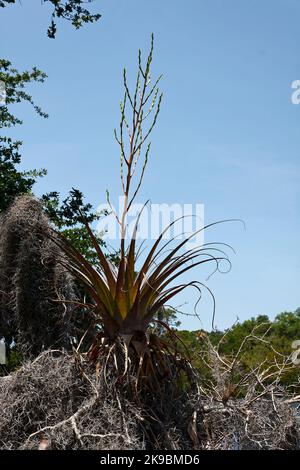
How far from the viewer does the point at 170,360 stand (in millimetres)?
5340

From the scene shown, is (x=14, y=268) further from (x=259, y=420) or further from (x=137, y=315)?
(x=259, y=420)

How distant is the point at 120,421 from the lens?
4.66 m

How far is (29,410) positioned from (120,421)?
79 centimetres

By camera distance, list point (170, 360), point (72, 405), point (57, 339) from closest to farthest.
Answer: point (72, 405)
point (170, 360)
point (57, 339)

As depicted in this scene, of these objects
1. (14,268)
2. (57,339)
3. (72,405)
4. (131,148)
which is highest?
(131,148)

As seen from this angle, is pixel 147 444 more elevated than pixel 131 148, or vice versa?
pixel 131 148

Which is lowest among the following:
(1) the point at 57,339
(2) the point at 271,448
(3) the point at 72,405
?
(2) the point at 271,448

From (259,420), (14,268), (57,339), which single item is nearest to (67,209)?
A: (14,268)

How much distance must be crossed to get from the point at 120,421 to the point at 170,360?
82 centimetres

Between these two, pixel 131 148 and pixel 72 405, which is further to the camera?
pixel 131 148
